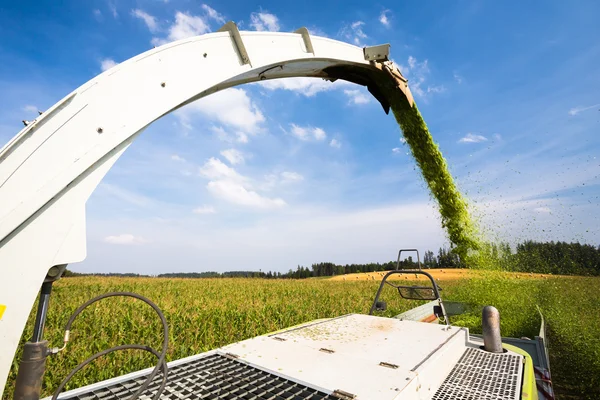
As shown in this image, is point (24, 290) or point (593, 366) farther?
point (593, 366)

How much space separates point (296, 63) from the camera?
7.34 ft

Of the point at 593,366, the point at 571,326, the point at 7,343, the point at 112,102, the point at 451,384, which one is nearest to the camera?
the point at 7,343

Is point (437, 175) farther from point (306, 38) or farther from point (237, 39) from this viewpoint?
point (237, 39)

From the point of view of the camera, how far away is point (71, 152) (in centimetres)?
125

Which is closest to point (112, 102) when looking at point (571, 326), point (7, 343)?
point (7, 343)

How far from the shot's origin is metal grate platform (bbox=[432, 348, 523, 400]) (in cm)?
202

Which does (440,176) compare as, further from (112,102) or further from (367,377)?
(112,102)

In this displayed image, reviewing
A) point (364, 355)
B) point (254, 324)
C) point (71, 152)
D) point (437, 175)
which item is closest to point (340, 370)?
point (364, 355)

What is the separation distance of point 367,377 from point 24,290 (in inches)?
66.3

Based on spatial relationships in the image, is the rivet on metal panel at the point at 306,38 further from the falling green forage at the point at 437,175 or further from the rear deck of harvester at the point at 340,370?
the rear deck of harvester at the point at 340,370

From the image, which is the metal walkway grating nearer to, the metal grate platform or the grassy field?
the metal grate platform

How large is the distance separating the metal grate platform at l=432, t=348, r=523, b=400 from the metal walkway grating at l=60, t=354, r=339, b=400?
927mm

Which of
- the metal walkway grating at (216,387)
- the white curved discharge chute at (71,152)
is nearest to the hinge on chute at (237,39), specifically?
the white curved discharge chute at (71,152)

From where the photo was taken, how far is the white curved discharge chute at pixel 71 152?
3.74 ft
